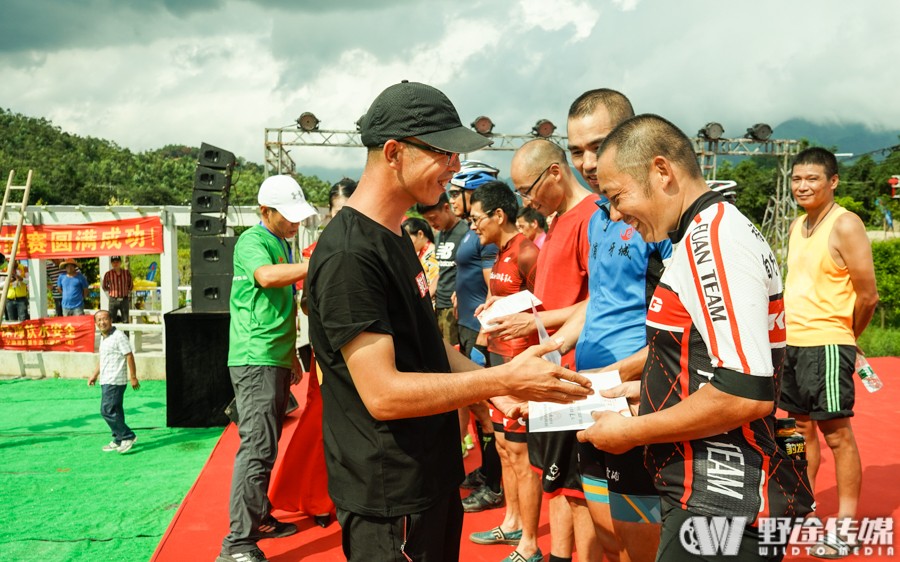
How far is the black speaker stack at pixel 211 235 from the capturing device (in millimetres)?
7293

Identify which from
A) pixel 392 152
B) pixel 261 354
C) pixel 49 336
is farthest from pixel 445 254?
pixel 49 336

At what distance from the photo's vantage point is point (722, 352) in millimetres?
1545

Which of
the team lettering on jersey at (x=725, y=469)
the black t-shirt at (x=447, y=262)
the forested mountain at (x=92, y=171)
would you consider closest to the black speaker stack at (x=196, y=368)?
the black t-shirt at (x=447, y=262)

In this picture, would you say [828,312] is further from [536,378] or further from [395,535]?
[395,535]

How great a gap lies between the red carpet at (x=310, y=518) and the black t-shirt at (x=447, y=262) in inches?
58.1

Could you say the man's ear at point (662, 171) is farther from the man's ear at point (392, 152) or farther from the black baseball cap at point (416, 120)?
the man's ear at point (392, 152)

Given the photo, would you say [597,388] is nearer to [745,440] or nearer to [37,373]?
[745,440]

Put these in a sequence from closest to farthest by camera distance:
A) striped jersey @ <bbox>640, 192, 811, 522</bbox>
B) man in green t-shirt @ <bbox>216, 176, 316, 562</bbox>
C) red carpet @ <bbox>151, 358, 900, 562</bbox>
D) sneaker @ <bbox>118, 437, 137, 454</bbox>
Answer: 1. striped jersey @ <bbox>640, 192, 811, 522</bbox>
2. man in green t-shirt @ <bbox>216, 176, 316, 562</bbox>
3. red carpet @ <bbox>151, 358, 900, 562</bbox>
4. sneaker @ <bbox>118, 437, 137, 454</bbox>

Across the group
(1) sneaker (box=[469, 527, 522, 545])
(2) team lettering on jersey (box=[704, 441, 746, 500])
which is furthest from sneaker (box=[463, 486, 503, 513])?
(2) team lettering on jersey (box=[704, 441, 746, 500])

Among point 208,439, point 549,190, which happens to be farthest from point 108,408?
point 549,190

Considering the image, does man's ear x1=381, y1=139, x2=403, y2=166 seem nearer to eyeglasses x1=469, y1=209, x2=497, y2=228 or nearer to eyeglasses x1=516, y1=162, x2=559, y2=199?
eyeglasses x1=516, y1=162, x2=559, y2=199

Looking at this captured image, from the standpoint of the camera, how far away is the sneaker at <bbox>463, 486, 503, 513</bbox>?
14.3 ft

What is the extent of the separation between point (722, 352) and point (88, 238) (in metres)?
12.9

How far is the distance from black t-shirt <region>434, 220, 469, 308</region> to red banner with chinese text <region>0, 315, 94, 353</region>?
24.2 ft
